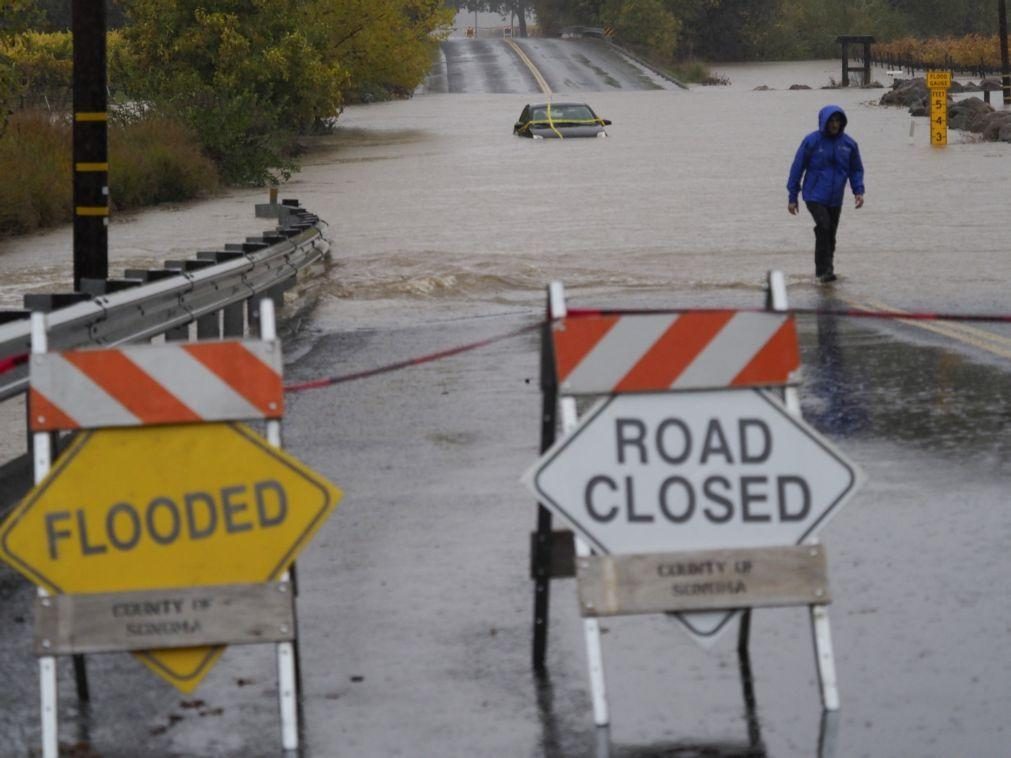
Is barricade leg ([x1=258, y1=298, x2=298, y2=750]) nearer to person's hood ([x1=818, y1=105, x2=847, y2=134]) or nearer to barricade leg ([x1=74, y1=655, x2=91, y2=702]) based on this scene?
barricade leg ([x1=74, y1=655, x2=91, y2=702])

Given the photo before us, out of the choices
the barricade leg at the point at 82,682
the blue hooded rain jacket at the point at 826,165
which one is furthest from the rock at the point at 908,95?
the barricade leg at the point at 82,682

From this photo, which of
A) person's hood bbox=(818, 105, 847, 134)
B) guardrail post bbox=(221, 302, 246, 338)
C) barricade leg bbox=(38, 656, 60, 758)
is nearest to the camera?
barricade leg bbox=(38, 656, 60, 758)

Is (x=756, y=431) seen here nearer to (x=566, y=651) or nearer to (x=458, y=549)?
(x=566, y=651)

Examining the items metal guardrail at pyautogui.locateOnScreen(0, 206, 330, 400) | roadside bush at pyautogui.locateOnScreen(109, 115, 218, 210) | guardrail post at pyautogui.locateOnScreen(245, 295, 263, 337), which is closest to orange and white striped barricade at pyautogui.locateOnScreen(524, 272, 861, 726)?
metal guardrail at pyautogui.locateOnScreen(0, 206, 330, 400)

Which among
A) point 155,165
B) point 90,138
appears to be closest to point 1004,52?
point 155,165

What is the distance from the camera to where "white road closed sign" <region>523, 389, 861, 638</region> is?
20.6 feet

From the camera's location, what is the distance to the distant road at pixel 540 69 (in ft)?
320

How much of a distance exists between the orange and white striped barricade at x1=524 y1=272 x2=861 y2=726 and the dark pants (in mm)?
13085

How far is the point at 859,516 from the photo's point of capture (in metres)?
9.02

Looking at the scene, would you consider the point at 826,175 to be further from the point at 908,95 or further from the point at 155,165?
the point at 908,95

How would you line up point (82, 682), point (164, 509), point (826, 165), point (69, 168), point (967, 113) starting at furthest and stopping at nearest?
1. point (967, 113)
2. point (69, 168)
3. point (826, 165)
4. point (82, 682)
5. point (164, 509)

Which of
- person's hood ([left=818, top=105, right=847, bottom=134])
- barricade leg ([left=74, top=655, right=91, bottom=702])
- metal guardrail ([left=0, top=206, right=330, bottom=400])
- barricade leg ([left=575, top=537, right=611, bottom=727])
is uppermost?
person's hood ([left=818, top=105, right=847, bottom=134])

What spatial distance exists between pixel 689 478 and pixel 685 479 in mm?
13

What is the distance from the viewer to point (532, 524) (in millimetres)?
9031
